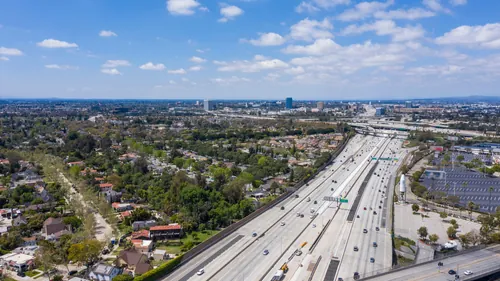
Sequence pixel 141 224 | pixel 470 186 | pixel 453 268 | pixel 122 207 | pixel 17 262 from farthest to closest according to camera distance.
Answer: pixel 470 186, pixel 122 207, pixel 141 224, pixel 17 262, pixel 453 268

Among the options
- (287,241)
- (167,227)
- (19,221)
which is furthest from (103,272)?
(19,221)

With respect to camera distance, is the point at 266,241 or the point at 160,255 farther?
the point at 266,241

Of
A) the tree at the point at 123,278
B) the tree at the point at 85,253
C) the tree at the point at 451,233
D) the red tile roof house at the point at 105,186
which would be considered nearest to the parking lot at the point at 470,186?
the tree at the point at 451,233

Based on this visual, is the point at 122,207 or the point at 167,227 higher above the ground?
the point at 167,227

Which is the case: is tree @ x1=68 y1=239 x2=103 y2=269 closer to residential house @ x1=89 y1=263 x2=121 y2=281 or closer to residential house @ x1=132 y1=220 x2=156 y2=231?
residential house @ x1=89 y1=263 x2=121 y2=281

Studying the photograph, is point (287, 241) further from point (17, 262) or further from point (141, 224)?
point (17, 262)

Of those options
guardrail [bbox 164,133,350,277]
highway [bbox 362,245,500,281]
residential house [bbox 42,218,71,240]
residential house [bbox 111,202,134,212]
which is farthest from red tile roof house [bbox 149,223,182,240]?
highway [bbox 362,245,500,281]
